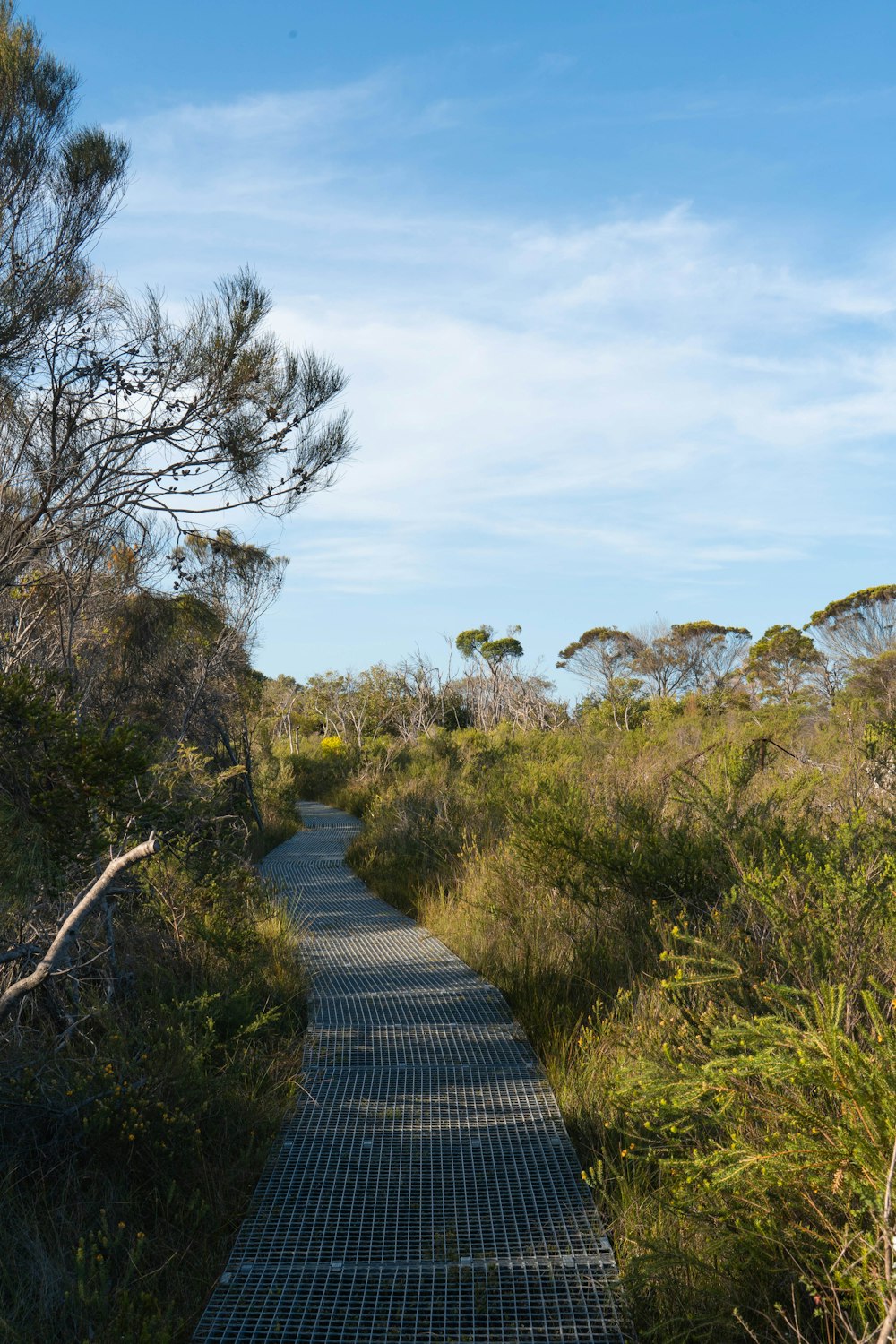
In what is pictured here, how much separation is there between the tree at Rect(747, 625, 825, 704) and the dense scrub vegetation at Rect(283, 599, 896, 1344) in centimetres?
2304

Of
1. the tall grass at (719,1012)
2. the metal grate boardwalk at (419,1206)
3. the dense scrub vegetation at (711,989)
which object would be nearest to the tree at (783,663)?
the dense scrub vegetation at (711,989)

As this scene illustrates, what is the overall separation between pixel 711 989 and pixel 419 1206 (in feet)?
4.09

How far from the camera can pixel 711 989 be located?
350 centimetres

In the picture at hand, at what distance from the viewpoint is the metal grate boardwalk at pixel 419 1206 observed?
8.16 ft

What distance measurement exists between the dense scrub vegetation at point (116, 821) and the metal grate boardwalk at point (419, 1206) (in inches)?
6.1

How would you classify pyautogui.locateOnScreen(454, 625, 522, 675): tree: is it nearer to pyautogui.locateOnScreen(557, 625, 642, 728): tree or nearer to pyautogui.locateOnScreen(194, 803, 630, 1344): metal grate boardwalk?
pyautogui.locateOnScreen(557, 625, 642, 728): tree

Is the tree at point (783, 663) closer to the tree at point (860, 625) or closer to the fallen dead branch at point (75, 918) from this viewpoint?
the tree at point (860, 625)

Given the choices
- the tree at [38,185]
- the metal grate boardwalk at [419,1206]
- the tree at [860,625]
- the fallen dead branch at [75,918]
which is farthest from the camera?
the tree at [860,625]

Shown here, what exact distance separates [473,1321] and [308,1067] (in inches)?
70.1

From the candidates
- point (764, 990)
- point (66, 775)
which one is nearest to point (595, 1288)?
point (764, 990)

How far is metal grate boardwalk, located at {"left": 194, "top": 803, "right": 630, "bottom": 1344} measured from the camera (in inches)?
97.9

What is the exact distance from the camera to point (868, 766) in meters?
5.93

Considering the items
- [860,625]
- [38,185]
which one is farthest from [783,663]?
[38,185]

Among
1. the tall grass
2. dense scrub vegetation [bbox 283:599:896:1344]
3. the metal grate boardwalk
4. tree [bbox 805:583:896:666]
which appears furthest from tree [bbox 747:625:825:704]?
the metal grate boardwalk
